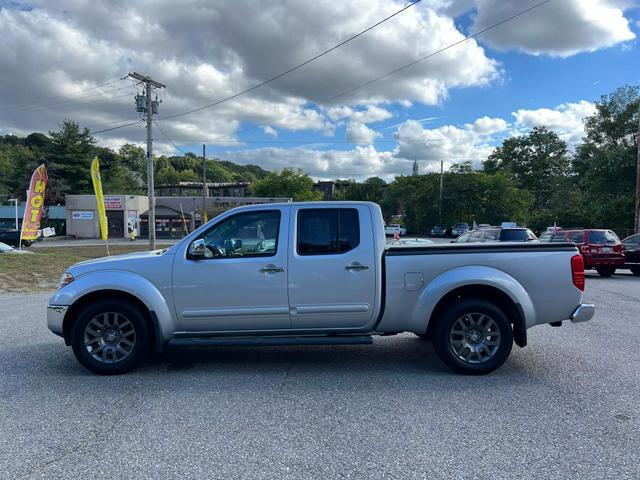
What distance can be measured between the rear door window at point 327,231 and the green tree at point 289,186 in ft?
207

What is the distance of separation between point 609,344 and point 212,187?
98.8 m

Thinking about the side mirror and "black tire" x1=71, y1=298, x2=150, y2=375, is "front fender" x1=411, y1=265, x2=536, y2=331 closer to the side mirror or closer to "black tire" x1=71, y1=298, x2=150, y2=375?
the side mirror

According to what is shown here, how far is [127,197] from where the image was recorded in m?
54.8

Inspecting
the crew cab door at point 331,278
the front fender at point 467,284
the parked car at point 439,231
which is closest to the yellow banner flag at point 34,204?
the crew cab door at point 331,278

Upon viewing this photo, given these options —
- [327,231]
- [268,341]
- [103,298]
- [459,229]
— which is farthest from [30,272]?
[459,229]

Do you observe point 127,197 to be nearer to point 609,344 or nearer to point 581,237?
point 581,237

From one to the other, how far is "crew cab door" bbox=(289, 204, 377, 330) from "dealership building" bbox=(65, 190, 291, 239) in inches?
1909

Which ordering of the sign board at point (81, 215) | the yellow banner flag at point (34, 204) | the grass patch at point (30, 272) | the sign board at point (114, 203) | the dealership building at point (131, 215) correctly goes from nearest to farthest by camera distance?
the grass patch at point (30, 272)
the yellow banner flag at point (34, 204)
the sign board at point (114, 203)
the dealership building at point (131, 215)
the sign board at point (81, 215)

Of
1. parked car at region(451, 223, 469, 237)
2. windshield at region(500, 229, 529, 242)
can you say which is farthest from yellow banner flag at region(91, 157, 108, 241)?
parked car at region(451, 223, 469, 237)

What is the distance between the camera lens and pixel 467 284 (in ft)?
16.3

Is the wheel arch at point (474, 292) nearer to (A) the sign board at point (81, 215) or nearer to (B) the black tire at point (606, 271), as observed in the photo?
(B) the black tire at point (606, 271)

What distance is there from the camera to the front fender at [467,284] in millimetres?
4957

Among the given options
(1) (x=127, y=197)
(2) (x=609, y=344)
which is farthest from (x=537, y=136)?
(2) (x=609, y=344)

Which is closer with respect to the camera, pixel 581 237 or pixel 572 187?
pixel 581 237
